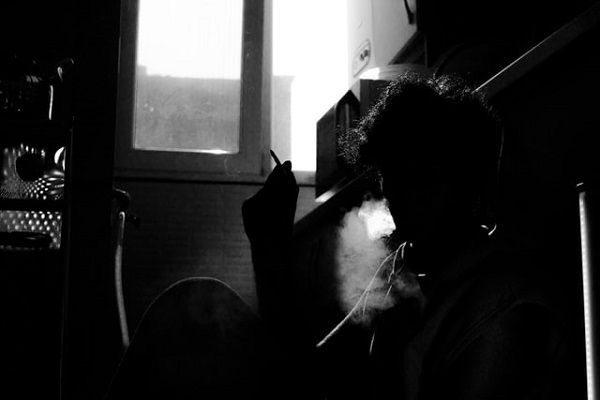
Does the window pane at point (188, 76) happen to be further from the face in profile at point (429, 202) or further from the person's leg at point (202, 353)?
the face in profile at point (429, 202)

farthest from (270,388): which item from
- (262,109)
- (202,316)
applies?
(262,109)

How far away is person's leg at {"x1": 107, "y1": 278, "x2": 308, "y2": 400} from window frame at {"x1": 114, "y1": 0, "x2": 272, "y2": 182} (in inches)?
67.2

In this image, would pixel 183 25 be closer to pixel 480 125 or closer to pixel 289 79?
pixel 289 79

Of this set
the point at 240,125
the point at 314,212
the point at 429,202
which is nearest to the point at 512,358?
the point at 429,202

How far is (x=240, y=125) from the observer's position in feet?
9.95

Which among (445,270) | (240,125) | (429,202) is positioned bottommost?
(445,270)

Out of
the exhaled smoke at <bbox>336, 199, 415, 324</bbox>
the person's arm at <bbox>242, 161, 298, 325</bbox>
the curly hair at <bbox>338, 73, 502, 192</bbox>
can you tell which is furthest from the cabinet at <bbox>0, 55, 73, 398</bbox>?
the curly hair at <bbox>338, 73, 502, 192</bbox>

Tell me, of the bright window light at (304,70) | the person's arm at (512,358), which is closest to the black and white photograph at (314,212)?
the person's arm at (512,358)

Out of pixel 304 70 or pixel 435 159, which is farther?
pixel 304 70

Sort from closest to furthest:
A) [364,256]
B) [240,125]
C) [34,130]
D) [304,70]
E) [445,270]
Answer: [445,270]
[34,130]
[364,256]
[240,125]
[304,70]

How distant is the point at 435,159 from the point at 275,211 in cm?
35

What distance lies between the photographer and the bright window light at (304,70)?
3148 mm

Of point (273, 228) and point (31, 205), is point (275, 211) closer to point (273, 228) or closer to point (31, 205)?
point (273, 228)

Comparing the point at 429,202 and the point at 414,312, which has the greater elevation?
the point at 429,202
